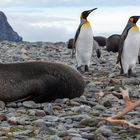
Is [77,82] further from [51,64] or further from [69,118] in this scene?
[69,118]

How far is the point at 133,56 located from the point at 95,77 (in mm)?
1543

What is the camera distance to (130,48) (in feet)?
39.0

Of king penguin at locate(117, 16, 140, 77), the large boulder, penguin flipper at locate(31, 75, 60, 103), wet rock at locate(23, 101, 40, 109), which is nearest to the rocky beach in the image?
wet rock at locate(23, 101, 40, 109)

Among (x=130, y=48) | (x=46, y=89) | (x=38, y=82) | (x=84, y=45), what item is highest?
(x=38, y=82)

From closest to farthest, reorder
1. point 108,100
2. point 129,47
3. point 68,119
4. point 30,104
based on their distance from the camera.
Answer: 1. point 68,119
2. point 30,104
3. point 108,100
4. point 129,47

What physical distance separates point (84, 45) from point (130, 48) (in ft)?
5.39

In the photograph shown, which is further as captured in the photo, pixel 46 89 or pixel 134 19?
pixel 134 19

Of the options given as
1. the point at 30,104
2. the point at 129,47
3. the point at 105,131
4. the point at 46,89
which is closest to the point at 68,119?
the point at 105,131

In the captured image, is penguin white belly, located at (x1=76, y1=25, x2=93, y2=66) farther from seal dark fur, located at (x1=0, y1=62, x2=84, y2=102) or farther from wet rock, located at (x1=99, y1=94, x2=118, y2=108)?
seal dark fur, located at (x1=0, y1=62, x2=84, y2=102)

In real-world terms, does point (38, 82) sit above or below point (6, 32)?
above

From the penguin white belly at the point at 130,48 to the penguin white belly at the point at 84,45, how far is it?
1.41 meters

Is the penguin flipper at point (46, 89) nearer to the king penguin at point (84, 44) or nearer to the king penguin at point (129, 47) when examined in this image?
the king penguin at point (129, 47)

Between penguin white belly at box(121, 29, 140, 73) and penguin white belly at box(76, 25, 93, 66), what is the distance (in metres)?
1.41

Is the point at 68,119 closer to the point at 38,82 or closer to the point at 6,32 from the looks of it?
the point at 38,82
